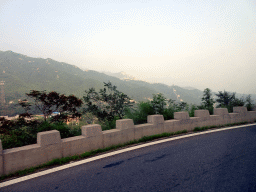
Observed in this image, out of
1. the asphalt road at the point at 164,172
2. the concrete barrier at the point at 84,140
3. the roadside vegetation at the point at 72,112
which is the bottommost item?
the asphalt road at the point at 164,172

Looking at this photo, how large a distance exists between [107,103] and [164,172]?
6.96 metres

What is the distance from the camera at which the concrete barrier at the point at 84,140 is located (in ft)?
13.6

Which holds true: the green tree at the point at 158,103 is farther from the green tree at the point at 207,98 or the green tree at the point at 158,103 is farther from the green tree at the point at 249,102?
the green tree at the point at 249,102

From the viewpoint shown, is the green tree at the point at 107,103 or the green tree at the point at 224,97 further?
the green tree at the point at 224,97

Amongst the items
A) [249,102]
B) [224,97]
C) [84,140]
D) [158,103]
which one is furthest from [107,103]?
[224,97]

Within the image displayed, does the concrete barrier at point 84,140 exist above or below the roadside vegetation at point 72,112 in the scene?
below

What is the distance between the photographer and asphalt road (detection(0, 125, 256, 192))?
326 centimetres

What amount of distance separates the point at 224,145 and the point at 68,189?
4640 mm

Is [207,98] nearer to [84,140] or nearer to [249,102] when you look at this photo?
[249,102]

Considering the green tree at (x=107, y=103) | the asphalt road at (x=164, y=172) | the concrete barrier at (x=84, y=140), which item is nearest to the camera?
the asphalt road at (x=164, y=172)

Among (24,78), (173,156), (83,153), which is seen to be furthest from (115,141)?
(24,78)

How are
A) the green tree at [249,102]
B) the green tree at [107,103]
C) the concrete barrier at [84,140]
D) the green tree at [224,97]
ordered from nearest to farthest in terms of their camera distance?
the concrete barrier at [84,140], the green tree at [107,103], the green tree at [249,102], the green tree at [224,97]

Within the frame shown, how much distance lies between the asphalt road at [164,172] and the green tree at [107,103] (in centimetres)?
492

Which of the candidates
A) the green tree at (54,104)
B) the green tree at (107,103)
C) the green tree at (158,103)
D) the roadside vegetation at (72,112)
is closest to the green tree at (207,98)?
the roadside vegetation at (72,112)
